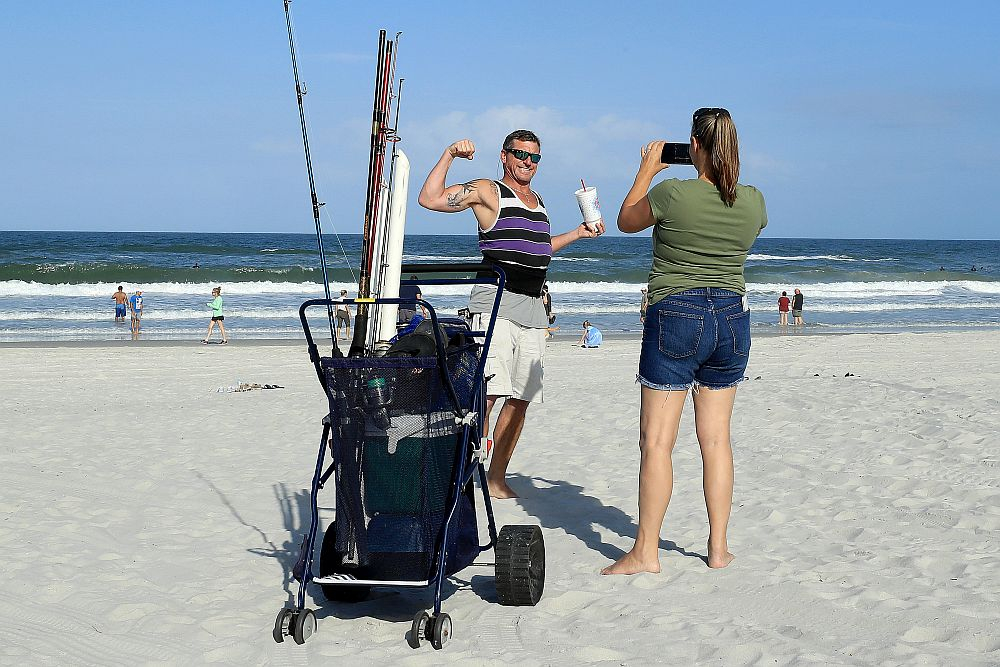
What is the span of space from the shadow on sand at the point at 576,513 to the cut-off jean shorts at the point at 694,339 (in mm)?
849

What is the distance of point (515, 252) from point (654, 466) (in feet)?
4.29

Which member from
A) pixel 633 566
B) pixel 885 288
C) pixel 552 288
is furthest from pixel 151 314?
pixel 885 288

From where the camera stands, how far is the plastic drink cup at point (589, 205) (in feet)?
14.5

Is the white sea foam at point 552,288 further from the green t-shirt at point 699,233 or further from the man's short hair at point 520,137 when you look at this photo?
the green t-shirt at point 699,233

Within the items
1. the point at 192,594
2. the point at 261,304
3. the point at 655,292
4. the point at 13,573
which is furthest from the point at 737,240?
the point at 261,304

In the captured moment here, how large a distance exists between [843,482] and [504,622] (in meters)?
2.73

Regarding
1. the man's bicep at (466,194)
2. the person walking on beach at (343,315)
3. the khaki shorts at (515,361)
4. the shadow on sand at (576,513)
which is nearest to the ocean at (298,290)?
the person walking on beach at (343,315)

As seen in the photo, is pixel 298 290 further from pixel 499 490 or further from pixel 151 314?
pixel 499 490

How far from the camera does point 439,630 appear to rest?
3.13 m

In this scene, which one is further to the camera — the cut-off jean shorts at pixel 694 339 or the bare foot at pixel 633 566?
the bare foot at pixel 633 566

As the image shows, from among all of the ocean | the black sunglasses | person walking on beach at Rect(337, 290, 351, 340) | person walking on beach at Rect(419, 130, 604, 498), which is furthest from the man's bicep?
the ocean

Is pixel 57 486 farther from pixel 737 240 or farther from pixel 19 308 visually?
pixel 19 308

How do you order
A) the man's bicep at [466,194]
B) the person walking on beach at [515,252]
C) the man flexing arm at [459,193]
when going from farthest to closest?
the person walking on beach at [515,252], the man's bicep at [466,194], the man flexing arm at [459,193]

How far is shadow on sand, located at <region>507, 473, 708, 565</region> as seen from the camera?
4.40 m
